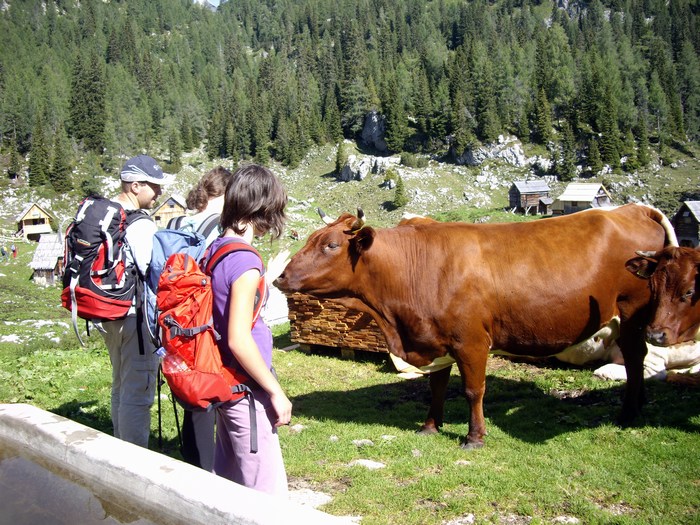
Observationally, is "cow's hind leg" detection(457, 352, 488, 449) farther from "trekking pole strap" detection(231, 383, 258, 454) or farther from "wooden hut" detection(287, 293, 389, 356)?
"wooden hut" detection(287, 293, 389, 356)

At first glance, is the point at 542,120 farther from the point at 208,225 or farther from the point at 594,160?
the point at 208,225

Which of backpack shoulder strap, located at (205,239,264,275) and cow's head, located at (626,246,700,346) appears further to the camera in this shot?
cow's head, located at (626,246,700,346)

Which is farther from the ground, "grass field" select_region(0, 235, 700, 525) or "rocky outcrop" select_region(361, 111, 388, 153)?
"rocky outcrop" select_region(361, 111, 388, 153)

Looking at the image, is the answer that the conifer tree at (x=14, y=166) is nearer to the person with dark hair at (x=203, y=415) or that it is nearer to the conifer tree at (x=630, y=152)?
the conifer tree at (x=630, y=152)

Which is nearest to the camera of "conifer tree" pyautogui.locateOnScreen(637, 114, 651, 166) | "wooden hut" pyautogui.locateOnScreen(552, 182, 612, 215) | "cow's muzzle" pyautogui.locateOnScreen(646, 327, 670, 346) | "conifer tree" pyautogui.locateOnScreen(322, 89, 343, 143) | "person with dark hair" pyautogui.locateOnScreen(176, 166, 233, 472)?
"person with dark hair" pyautogui.locateOnScreen(176, 166, 233, 472)

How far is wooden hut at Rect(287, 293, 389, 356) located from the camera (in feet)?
32.4

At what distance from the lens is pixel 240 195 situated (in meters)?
3.23

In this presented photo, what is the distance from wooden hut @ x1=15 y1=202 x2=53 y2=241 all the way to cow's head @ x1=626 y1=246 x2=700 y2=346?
280 feet

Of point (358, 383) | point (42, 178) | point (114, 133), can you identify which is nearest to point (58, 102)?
point (114, 133)

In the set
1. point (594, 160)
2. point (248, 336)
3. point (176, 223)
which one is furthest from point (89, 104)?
point (248, 336)

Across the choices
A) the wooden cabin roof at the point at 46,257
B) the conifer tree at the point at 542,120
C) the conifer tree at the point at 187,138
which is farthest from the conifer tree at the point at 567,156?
the conifer tree at the point at 187,138

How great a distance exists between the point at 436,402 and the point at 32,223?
86953 millimetres

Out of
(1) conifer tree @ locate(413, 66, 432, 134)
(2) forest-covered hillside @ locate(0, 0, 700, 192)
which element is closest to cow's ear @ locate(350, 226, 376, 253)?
(2) forest-covered hillside @ locate(0, 0, 700, 192)

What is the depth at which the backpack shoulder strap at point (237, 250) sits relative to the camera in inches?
124
